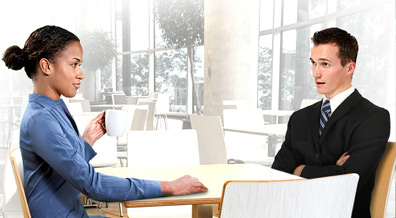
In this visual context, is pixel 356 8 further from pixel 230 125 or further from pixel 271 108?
pixel 230 125

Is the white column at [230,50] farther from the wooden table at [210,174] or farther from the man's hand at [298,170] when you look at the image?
the man's hand at [298,170]

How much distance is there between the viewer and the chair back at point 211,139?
12.2 ft

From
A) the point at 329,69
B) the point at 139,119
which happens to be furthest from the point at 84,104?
the point at 329,69

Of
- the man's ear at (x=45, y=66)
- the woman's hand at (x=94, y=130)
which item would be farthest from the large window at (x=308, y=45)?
the man's ear at (x=45, y=66)

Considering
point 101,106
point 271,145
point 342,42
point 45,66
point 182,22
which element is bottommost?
point 271,145

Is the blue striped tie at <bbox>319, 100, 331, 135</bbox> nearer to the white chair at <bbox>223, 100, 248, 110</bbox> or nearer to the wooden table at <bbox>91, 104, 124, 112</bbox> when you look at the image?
the white chair at <bbox>223, 100, 248, 110</bbox>

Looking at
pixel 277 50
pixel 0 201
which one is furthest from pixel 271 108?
pixel 0 201

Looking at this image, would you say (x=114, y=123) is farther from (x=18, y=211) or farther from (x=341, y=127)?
(x=18, y=211)

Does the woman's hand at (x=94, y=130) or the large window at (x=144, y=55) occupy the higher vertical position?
the large window at (x=144, y=55)

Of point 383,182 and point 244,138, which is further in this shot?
point 244,138

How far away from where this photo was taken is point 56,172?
1.63 metres

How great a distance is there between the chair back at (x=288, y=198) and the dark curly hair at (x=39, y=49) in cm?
84

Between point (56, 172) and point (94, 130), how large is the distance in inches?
14.7

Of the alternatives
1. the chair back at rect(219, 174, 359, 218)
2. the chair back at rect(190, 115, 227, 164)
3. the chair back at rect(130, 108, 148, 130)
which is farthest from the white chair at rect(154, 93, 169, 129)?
the chair back at rect(219, 174, 359, 218)
